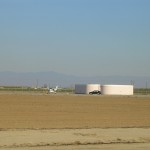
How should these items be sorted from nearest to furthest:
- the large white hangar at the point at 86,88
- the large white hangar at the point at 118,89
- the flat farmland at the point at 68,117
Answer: the flat farmland at the point at 68,117
the large white hangar at the point at 118,89
the large white hangar at the point at 86,88

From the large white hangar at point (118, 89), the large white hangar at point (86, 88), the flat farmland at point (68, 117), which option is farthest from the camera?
the large white hangar at point (86, 88)

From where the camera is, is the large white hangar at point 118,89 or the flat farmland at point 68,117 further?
the large white hangar at point 118,89

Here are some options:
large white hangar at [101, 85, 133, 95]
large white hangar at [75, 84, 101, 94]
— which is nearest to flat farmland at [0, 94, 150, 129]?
large white hangar at [101, 85, 133, 95]

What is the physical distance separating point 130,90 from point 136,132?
9618 centimetres

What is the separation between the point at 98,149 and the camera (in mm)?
15820

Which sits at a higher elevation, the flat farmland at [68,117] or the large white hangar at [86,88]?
the large white hangar at [86,88]

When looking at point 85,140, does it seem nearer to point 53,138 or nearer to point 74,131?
point 53,138

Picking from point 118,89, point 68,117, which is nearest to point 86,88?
point 118,89

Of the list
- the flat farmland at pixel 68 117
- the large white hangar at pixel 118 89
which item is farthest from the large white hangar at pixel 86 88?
the flat farmland at pixel 68 117

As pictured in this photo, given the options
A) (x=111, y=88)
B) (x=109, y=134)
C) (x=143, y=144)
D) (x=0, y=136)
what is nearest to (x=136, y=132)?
(x=109, y=134)

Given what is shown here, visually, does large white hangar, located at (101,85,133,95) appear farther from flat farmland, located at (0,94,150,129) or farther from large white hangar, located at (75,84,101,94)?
flat farmland, located at (0,94,150,129)

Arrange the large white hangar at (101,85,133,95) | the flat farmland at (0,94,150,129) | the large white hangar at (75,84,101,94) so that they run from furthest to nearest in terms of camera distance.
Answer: the large white hangar at (75,84,101,94) → the large white hangar at (101,85,133,95) → the flat farmland at (0,94,150,129)

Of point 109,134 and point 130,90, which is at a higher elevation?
point 130,90

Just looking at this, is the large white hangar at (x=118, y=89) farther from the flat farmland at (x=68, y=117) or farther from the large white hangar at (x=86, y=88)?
the flat farmland at (x=68, y=117)
